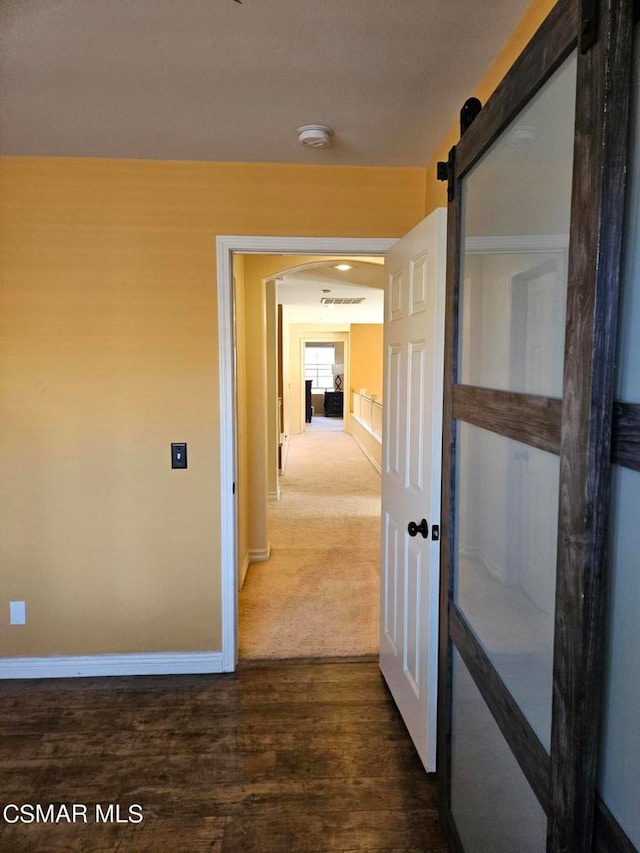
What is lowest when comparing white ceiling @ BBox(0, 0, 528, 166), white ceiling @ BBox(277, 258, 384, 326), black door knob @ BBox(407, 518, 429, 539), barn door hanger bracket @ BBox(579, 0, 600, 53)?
black door knob @ BBox(407, 518, 429, 539)

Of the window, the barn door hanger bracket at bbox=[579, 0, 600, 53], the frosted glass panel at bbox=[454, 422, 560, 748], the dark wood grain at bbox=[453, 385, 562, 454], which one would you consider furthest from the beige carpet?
the window

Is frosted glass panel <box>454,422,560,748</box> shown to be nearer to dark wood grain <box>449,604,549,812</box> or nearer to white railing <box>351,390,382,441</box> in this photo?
dark wood grain <box>449,604,549,812</box>

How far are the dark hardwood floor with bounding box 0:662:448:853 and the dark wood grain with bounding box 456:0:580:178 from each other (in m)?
2.10

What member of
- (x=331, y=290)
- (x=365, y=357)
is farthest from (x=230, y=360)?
(x=365, y=357)

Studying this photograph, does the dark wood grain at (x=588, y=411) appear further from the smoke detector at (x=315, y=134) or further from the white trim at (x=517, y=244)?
the smoke detector at (x=315, y=134)

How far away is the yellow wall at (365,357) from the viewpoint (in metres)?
11.6

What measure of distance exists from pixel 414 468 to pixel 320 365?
50.4ft

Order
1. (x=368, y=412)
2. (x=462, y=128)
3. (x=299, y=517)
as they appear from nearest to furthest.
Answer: (x=462, y=128)
(x=299, y=517)
(x=368, y=412)

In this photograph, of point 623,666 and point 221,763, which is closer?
point 623,666

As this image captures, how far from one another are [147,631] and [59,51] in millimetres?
2419

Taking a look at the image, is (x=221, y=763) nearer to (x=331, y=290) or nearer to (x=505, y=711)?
(x=505, y=711)

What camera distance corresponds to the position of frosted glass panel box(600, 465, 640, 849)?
766 mm

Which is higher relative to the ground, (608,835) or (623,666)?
(623,666)

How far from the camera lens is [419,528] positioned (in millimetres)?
1918
